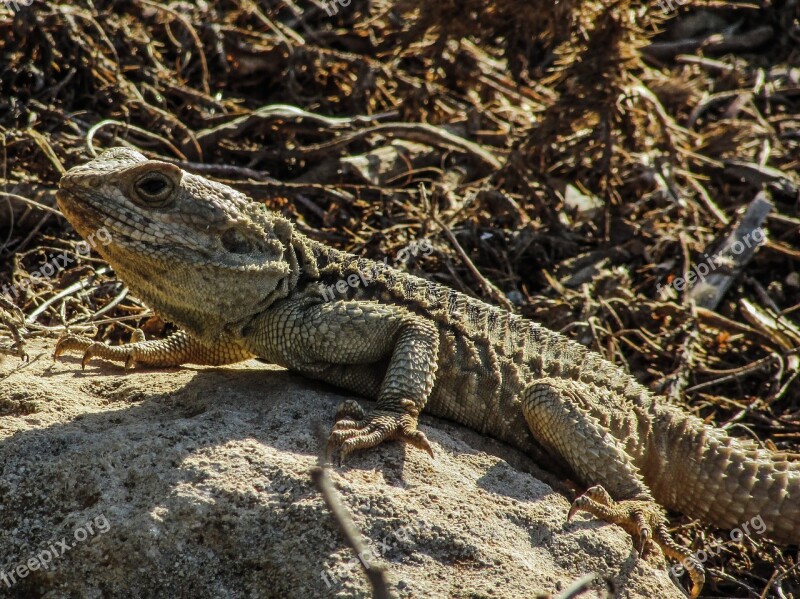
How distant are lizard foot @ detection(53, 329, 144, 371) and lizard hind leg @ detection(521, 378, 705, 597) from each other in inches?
94.1

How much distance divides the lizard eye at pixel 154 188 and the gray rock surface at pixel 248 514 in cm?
111

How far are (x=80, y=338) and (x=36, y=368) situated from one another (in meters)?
0.30

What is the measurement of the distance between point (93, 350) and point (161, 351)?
39 cm

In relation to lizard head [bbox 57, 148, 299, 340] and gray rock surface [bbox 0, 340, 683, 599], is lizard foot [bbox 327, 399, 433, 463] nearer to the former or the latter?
gray rock surface [bbox 0, 340, 683, 599]

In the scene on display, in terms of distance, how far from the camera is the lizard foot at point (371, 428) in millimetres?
4203

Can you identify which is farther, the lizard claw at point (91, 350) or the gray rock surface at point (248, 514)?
the lizard claw at point (91, 350)

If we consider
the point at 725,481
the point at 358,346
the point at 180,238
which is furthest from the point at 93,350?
the point at 725,481

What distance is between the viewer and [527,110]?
888 centimetres

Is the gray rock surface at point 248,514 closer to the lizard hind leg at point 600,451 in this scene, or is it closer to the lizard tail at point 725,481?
the lizard hind leg at point 600,451

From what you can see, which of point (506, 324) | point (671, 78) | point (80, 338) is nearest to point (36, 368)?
point (80, 338)

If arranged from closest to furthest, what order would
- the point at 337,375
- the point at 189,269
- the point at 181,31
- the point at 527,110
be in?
the point at 189,269 < the point at 337,375 < the point at 181,31 < the point at 527,110

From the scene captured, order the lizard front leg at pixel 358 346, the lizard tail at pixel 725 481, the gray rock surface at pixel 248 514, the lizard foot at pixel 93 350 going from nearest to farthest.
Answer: the gray rock surface at pixel 248 514
the lizard front leg at pixel 358 346
the lizard tail at pixel 725 481
the lizard foot at pixel 93 350

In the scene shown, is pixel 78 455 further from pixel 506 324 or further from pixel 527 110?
pixel 527 110

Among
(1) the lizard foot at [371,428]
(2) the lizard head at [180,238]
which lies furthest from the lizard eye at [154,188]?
(1) the lizard foot at [371,428]
